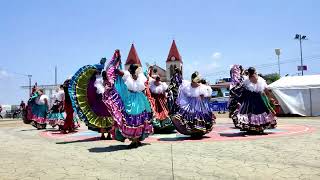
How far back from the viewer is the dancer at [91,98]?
11.2 metres

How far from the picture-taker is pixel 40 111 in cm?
1805

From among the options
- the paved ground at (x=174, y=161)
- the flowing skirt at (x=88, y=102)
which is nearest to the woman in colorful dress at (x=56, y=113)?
the flowing skirt at (x=88, y=102)

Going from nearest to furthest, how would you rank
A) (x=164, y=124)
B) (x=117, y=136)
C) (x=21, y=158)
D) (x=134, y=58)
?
(x=21, y=158)
(x=117, y=136)
(x=164, y=124)
(x=134, y=58)

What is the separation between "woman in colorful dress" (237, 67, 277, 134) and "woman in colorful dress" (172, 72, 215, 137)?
3.73ft

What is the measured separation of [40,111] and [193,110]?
9.57 metres

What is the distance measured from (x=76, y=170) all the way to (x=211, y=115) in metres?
5.32

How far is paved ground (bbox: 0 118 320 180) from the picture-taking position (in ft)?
19.5

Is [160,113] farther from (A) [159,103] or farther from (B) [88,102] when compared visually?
(B) [88,102]

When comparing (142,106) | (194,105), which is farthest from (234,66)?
(142,106)

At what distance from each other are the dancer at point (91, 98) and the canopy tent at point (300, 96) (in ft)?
53.7

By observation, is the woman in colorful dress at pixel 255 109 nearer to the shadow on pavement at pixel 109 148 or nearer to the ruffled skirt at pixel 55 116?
the shadow on pavement at pixel 109 148

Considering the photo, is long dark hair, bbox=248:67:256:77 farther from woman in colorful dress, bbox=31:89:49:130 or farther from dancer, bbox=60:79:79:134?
woman in colorful dress, bbox=31:89:49:130

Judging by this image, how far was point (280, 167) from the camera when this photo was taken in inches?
241

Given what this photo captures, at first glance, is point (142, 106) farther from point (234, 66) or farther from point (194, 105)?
point (234, 66)
